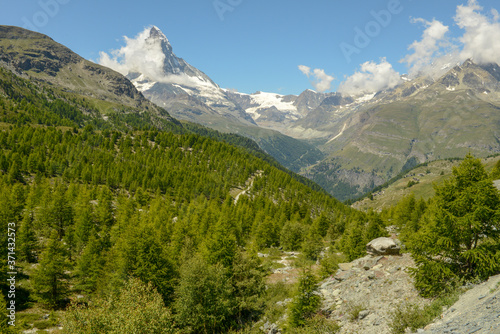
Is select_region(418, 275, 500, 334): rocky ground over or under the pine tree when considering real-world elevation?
under

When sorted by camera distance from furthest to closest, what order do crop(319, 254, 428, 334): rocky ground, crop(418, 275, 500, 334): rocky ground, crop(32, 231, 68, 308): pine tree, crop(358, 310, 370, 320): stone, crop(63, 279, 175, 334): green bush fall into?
crop(32, 231, 68, 308): pine tree, crop(358, 310, 370, 320): stone, crop(319, 254, 428, 334): rocky ground, crop(63, 279, 175, 334): green bush, crop(418, 275, 500, 334): rocky ground

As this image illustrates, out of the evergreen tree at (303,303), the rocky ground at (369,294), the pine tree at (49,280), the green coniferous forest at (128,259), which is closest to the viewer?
the rocky ground at (369,294)

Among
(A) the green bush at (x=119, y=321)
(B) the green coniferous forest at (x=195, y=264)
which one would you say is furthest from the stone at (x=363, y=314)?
(A) the green bush at (x=119, y=321)

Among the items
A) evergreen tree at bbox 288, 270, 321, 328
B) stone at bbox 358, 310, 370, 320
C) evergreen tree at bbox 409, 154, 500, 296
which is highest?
evergreen tree at bbox 409, 154, 500, 296

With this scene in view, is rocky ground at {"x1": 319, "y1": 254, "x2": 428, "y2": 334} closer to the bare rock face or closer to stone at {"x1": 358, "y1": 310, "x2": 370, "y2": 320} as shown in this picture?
stone at {"x1": 358, "y1": 310, "x2": 370, "y2": 320}

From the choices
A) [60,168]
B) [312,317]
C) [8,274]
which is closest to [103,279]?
[8,274]

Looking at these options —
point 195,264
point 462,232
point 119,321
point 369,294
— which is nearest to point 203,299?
point 195,264

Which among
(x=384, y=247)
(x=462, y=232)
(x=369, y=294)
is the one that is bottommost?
(x=369, y=294)

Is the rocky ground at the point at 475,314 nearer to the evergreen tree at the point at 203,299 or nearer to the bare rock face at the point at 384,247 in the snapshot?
the bare rock face at the point at 384,247

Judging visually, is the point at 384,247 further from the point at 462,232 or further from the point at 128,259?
the point at 128,259

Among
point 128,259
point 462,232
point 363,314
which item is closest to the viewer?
point 462,232

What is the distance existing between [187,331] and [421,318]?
3128cm

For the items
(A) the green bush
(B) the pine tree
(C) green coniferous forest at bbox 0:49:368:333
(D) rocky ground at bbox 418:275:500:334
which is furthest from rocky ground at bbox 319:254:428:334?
(B) the pine tree

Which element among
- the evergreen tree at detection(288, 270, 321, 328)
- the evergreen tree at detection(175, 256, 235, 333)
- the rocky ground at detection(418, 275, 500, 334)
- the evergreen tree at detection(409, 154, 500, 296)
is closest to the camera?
the rocky ground at detection(418, 275, 500, 334)
